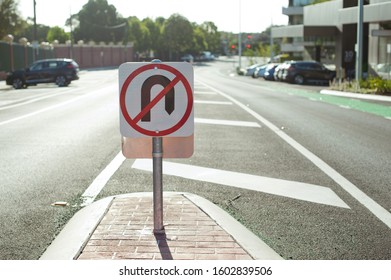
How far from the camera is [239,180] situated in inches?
348

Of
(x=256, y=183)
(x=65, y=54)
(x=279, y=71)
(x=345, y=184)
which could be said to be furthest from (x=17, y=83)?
(x=65, y=54)

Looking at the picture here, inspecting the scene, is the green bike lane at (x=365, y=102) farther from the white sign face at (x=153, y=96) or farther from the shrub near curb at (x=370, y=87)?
the white sign face at (x=153, y=96)

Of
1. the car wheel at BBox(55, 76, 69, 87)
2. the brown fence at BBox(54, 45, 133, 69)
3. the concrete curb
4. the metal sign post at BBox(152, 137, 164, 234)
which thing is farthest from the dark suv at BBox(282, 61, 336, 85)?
the brown fence at BBox(54, 45, 133, 69)

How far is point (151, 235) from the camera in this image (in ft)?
18.4

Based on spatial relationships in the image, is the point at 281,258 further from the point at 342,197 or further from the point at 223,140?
the point at 223,140

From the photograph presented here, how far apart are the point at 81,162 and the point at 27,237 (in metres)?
4.36

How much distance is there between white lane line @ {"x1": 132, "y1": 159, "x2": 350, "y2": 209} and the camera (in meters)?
7.79

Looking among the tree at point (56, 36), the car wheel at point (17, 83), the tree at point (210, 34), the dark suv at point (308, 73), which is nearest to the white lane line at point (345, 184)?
the car wheel at point (17, 83)

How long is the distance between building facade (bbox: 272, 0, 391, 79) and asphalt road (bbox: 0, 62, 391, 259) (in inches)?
855

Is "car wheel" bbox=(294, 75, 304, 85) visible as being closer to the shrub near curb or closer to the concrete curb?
the shrub near curb

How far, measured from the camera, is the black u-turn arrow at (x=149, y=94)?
5203mm

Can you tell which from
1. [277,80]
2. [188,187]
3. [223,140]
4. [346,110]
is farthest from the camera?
[277,80]

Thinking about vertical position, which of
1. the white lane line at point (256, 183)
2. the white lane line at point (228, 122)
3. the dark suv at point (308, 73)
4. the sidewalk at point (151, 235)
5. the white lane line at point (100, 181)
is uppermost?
the dark suv at point (308, 73)
